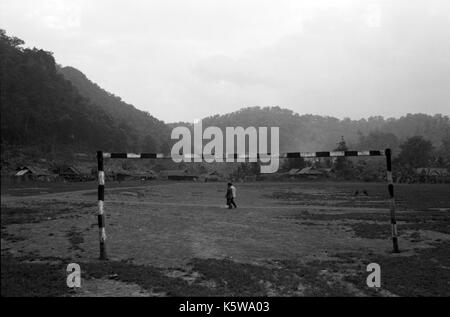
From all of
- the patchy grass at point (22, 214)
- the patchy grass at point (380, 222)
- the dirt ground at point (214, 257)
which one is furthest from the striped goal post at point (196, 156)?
the patchy grass at point (380, 222)

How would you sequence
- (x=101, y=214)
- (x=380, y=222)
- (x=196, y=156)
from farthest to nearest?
(x=380, y=222), (x=196, y=156), (x=101, y=214)

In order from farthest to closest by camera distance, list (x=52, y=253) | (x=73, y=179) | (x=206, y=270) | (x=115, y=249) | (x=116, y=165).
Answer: (x=116, y=165)
(x=73, y=179)
(x=115, y=249)
(x=52, y=253)
(x=206, y=270)

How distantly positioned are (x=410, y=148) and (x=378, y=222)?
411 ft

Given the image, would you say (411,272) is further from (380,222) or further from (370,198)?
(370,198)

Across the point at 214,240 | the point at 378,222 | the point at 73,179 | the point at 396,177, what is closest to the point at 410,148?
the point at 396,177

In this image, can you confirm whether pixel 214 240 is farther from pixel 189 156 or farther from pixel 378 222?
pixel 378 222

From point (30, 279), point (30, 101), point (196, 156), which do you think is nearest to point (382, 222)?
point (196, 156)

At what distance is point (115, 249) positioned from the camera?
1172 centimetres

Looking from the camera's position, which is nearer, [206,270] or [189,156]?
[206,270]

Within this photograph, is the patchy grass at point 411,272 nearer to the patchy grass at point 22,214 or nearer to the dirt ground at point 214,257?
the dirt ground at point 214,257

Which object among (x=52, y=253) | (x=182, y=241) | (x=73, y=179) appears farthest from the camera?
(x=73, y=179)

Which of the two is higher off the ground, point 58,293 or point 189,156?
point 189,156

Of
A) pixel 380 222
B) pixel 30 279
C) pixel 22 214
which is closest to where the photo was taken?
pixel 30 279
